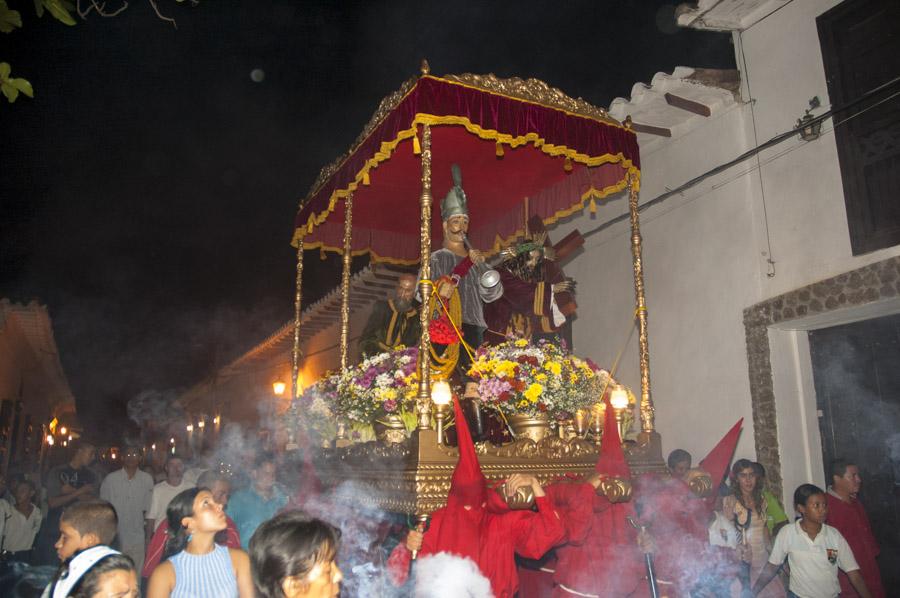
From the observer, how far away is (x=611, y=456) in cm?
484

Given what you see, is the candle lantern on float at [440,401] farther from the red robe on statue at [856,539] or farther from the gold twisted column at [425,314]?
the red robe on statue at [856,539]

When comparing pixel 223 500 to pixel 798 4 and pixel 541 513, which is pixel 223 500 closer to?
pixel 541 513

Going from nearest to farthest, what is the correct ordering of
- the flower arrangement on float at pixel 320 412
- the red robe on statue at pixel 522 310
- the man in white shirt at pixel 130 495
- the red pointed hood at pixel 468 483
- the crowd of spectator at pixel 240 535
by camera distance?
the crowd of spectator at pixel 240 535 < the red pointed hood at pixel 468 483 < the flower arrangement on float at pixel 320 412 < the red robe on statue at pixel 522 310 < the man in white shirt at pixel 130 495

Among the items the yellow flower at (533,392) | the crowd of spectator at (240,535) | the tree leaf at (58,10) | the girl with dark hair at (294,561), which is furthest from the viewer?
the yellow flower at (533,392)

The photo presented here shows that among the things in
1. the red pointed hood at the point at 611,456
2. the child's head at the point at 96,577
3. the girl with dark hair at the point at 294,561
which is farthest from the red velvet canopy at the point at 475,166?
the child's head at the point at 96,577

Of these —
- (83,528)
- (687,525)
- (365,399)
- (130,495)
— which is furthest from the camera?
(130,495)

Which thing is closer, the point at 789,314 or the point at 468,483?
the point at 468,483

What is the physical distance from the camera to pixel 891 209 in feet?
20.8

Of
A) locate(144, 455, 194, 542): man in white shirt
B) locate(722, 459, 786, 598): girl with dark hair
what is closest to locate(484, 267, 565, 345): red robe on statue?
locate(722, 459, 786, 598): girl with dark hair

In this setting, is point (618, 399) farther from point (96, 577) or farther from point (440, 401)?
point (96, 577)

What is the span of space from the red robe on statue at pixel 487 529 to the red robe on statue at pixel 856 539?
3.10 meters

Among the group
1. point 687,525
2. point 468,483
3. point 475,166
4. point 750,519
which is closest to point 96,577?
point 468,483

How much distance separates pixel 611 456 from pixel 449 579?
153 cm

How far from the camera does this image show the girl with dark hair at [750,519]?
5.74m
